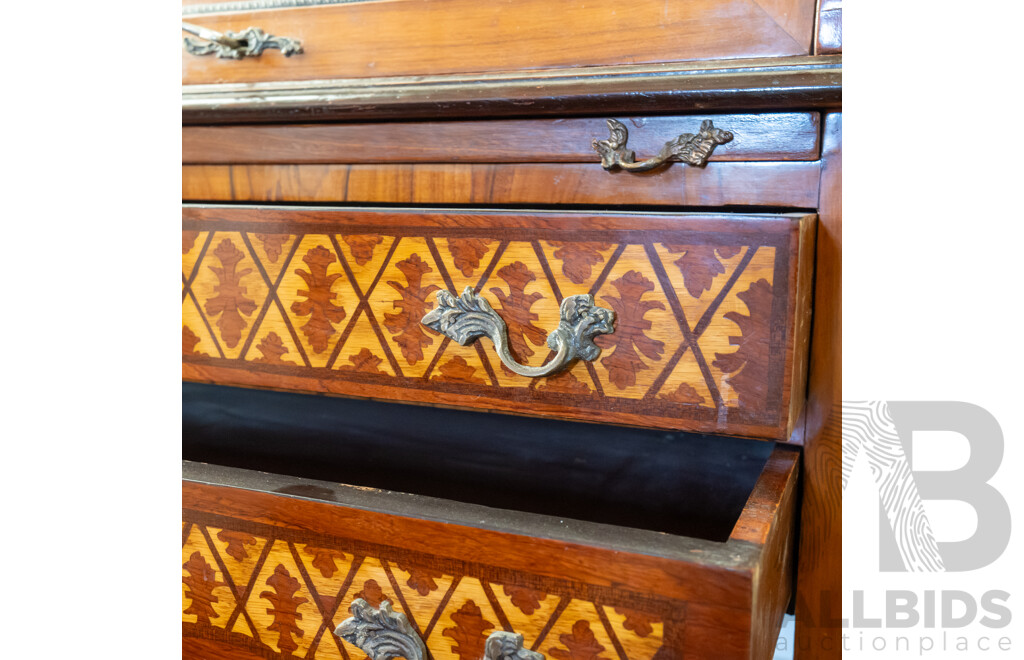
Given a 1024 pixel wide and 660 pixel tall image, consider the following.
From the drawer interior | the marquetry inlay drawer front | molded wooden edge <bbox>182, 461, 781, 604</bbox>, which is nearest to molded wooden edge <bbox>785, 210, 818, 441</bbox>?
the marquetry inlay drawer front

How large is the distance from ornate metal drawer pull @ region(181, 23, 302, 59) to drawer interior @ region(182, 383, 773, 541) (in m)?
0.42

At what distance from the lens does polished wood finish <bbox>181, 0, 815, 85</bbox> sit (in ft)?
1.81

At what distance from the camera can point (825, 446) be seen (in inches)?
23.1

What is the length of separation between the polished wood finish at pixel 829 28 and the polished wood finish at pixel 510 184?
81 mm

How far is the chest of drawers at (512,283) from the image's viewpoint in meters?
0.45

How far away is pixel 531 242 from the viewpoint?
19.9 inches

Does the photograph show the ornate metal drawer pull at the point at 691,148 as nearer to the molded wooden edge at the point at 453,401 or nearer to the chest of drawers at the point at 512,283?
the chest of drawers at the point at 512,283

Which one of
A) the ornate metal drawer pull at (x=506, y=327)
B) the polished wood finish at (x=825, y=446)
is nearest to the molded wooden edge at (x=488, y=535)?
the ornate metal drawer pull at (x=506, y=327)

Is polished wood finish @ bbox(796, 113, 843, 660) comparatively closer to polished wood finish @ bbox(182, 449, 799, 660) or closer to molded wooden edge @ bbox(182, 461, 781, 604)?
polished wood finish @ bbox(182, 449, 799, 660)

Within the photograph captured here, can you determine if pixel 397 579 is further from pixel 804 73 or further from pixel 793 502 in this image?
pixel 804 73

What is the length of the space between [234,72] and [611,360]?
1.53ft

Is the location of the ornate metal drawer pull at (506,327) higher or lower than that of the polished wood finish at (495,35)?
lower

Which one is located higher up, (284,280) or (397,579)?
(284,280)

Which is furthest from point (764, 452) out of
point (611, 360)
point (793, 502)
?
point (611, 360)
